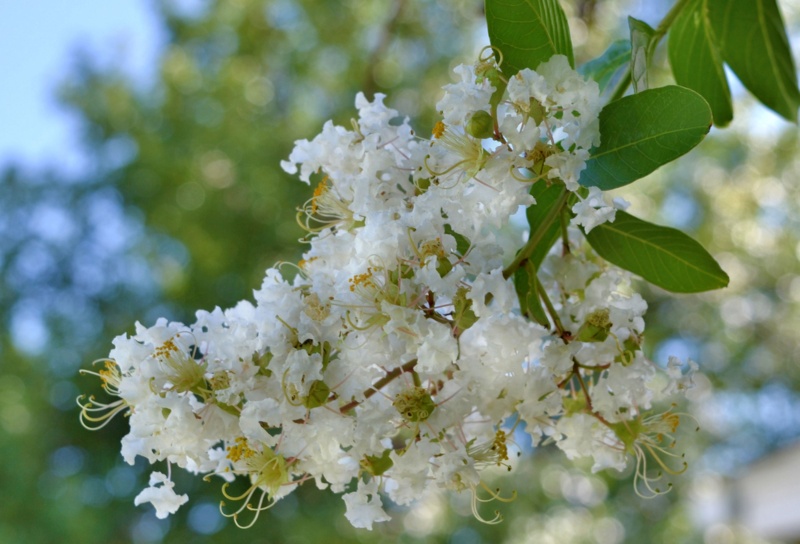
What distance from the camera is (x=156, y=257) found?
4.86m

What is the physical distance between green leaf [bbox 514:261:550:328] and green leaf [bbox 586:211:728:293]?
7cm

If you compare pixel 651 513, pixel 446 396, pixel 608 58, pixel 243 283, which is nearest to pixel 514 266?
pixel 446 396

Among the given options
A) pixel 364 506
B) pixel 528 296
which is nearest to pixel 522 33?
pixel 528 296

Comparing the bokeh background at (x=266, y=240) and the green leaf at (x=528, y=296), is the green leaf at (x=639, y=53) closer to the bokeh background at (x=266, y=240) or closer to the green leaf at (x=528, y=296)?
the green leaf at (x=528, y=296)

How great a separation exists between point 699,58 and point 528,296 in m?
0.38

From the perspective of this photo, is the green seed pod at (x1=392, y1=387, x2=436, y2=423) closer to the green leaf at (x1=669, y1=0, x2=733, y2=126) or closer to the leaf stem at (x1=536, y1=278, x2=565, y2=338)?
the leaf stem at (x1=536, y1=278, x2=565, y2=338)

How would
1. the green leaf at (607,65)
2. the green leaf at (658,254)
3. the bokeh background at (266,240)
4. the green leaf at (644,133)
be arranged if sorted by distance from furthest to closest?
1. the bokeh background at (266,240)
2. the green leaf at (607,65)
3. the green leaf at (658,254)
4. the green leaf at (644,133)

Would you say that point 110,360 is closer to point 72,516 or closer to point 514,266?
point 514,266

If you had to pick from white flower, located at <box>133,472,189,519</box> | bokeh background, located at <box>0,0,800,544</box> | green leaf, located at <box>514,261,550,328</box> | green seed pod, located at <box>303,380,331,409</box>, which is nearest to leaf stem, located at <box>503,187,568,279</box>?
green leaf, located at <box>514,261,550,328</box>

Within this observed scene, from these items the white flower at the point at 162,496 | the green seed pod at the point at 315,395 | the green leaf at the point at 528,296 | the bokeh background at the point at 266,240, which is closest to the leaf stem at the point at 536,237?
the green leaf at the point at 528,296

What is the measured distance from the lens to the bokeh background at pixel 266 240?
4.32 meters

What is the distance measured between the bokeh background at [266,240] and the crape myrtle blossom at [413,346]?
347 cm

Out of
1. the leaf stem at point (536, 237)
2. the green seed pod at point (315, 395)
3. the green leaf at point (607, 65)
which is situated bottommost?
the green seed pod at point (315, 395)

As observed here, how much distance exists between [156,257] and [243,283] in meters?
0.62
